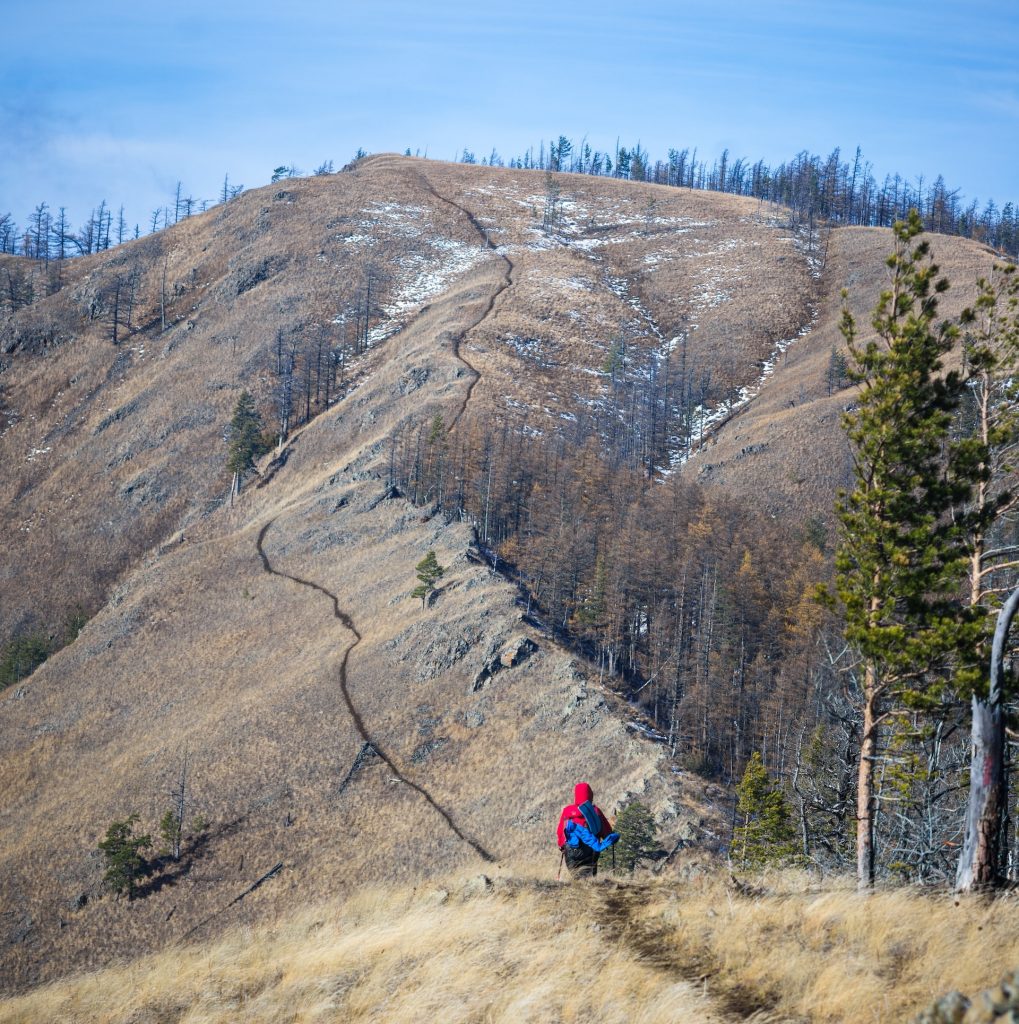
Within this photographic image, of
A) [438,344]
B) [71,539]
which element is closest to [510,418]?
[438,344]

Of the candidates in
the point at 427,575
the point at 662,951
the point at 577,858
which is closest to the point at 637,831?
the point at 577,858

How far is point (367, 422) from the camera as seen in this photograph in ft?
295

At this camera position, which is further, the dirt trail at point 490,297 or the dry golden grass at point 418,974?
the dirt trail at point 490,297

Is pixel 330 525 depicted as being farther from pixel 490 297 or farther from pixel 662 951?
pixel 662 951

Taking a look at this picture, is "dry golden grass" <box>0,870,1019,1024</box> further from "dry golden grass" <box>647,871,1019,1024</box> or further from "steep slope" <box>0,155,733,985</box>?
"steep slope" <box>0,155,733,985</box>

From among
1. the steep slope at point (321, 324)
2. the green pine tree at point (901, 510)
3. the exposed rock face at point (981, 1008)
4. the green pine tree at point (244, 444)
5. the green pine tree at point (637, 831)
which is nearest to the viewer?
the exposed rock face at point (981, 1008)

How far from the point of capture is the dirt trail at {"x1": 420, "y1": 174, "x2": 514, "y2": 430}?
87.1 metres

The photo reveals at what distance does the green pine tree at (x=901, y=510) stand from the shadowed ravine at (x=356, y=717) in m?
25.2

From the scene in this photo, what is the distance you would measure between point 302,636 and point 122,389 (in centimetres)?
7141

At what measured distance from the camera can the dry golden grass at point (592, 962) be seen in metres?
7.96

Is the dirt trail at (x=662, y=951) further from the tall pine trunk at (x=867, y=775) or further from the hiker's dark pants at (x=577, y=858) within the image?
the tall pine trunk at (x=867, y=775)

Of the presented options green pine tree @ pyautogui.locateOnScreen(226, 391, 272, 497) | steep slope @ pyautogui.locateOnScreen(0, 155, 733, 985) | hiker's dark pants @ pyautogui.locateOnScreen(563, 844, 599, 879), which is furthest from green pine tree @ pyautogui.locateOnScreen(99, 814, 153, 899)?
green pine tree @ pyautogui.locateOnScreen(226, 391, 272, 497)

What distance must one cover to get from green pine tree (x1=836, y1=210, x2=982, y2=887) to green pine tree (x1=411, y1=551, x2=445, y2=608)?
4034cm

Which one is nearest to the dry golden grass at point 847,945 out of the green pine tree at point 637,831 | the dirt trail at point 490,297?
the green pine tree at point 637,831
